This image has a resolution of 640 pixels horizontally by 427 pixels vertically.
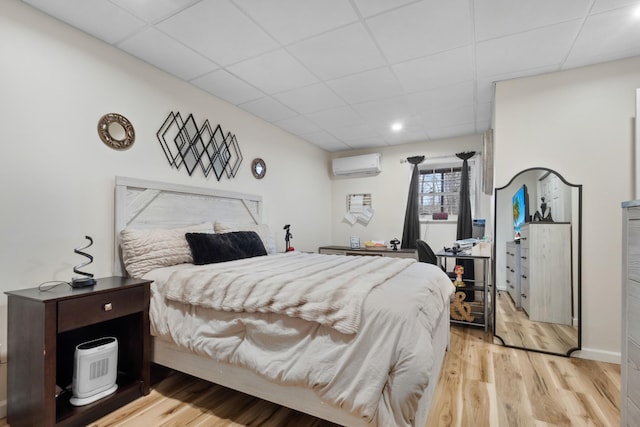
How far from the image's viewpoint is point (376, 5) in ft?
6.09

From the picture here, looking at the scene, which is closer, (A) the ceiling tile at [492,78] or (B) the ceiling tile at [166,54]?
(B) the ceiling tile at [166,54]

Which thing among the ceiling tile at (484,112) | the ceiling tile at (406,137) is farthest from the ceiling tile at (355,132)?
the ceiling tile at (484,112)

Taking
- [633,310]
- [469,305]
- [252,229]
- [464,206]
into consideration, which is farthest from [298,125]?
[633,310]

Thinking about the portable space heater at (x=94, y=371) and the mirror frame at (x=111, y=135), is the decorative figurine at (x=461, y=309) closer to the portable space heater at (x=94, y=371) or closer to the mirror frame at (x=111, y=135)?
the portable space heater at (x=94, y=371)

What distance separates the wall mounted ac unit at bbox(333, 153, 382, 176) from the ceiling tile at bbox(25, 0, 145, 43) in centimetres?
360

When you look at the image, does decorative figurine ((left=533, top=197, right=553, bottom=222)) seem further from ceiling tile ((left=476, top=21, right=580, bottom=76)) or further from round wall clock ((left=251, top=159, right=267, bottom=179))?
round wall clock ((left=251, top=159, right=267, bottom=179))

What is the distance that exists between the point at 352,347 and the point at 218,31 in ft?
7.40

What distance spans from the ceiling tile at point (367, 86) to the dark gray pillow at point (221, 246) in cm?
174

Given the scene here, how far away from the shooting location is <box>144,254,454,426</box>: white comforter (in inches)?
49.8

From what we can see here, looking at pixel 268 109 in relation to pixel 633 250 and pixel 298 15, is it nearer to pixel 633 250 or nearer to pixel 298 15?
pixel 298 15

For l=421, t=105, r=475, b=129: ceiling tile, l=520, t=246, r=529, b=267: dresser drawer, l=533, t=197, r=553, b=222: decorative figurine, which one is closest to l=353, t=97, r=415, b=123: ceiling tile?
l=421, t=105, r=475, b=129: ceiling tile

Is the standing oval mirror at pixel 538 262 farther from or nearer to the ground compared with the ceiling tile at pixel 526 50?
nearer to the ground

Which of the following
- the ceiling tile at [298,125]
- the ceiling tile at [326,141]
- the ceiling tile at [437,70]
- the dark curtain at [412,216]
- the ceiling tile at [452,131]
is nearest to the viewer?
the ceiling tile at [437,70]

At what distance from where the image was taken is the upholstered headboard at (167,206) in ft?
7.45
